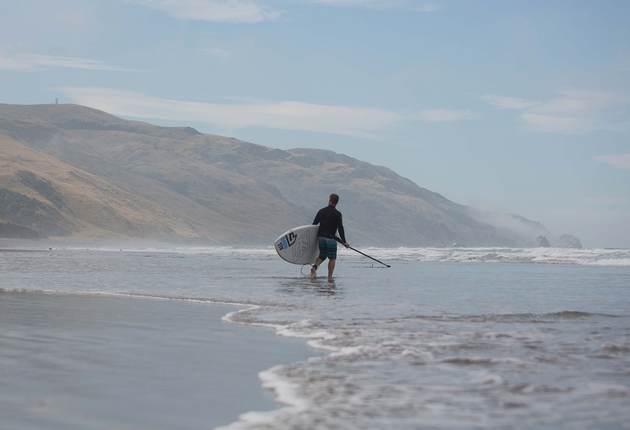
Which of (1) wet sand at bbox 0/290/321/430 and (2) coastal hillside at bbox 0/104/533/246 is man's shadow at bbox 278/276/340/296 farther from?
(2) coastal hillside at bbox 0/104/533/246

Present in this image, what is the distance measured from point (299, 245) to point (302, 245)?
8cm

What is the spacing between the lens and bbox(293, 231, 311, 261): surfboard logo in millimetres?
16078

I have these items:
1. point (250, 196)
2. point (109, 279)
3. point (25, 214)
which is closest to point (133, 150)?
point (250, 196)

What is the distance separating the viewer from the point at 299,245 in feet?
53.1

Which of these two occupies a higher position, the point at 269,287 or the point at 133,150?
the point at 133,150

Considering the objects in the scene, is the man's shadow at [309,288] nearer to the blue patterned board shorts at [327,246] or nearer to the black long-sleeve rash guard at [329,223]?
the blue patterned board shorts at [327,246]

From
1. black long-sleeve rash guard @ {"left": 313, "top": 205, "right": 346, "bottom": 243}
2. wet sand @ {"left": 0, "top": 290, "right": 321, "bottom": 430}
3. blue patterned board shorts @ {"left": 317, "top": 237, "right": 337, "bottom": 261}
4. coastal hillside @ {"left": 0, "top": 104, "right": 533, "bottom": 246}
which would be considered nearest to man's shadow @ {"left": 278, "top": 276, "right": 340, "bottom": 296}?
blue patterned board shorts @ {"left": 317, "top": 237, "right": 337, "bottom": 261}

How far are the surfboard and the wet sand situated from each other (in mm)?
8515

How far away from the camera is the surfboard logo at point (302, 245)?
52.7 ft

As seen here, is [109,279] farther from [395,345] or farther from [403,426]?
[403,426]

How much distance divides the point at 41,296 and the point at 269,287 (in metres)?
4.40

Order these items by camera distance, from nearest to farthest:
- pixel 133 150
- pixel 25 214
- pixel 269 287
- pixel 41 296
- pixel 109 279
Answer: pixel 41 296
pixel 269 287
pixel 109 279
pixel 25 214
pixel 133 150

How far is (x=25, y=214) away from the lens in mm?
91500

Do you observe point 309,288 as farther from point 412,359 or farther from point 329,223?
point 412,359
